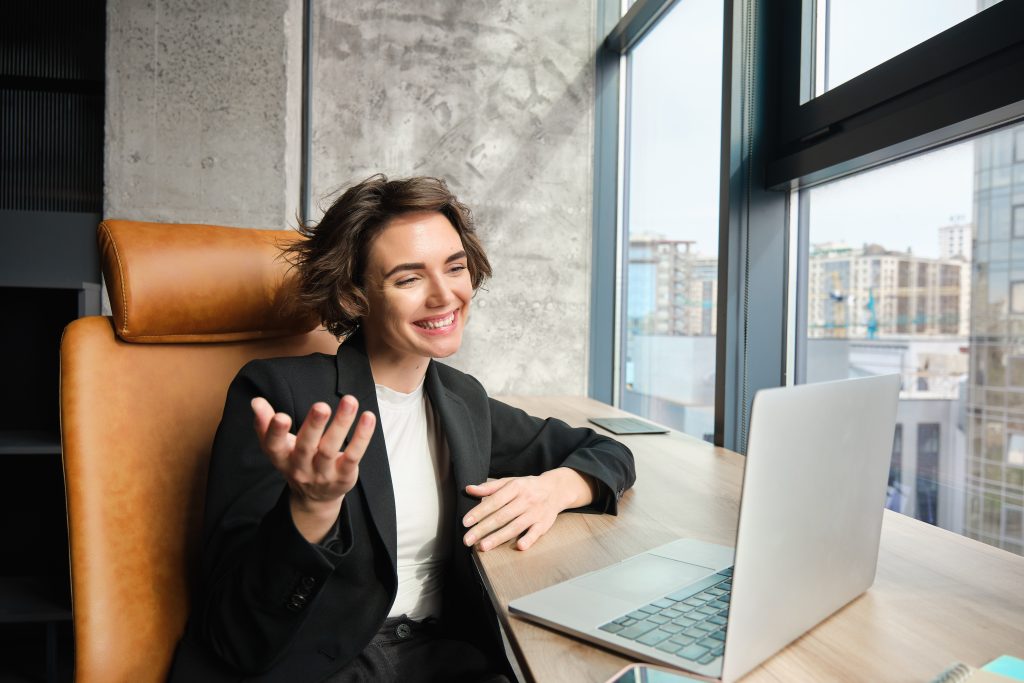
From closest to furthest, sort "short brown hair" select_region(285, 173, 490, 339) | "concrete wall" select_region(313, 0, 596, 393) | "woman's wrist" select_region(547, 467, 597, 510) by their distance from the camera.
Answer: "woman's wrist" select_region(547, 467, 597, 510) < "short brown hair" select_region(285, 173, 490, 339) < "concrete wall" select_region(313, 0, 596, 393)

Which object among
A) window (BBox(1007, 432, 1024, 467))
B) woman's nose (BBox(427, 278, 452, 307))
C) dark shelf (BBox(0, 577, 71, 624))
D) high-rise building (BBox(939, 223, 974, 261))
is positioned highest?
high-rise building (BBox(939, 223, 974, 261))

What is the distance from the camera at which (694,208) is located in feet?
7.48

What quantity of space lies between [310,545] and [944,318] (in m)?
1.21

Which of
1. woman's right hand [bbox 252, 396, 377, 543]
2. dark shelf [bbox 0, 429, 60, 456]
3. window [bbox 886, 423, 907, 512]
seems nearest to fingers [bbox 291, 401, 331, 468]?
woman's right hand [bbox 252, 396, 377, 543]

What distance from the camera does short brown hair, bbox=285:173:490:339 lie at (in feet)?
3.97

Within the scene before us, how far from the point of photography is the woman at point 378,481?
2.77ft

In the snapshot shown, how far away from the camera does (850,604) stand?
763 millimetres

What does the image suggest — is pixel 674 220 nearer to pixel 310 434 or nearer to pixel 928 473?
pixel 928 473

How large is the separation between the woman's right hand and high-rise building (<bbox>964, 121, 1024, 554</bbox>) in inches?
42.9

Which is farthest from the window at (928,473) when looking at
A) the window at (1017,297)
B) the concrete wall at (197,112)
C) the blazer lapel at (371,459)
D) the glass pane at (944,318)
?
the concrete wall at (197,112)

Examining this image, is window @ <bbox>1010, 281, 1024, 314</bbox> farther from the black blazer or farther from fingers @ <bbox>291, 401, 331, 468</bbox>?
fingers @ <bbox>291, 401, 331, 468</bbox>

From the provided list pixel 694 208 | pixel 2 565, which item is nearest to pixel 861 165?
pixel 694 208

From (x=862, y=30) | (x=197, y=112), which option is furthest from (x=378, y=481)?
(x=197, y=112)

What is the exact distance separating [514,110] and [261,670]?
2.43 metres
